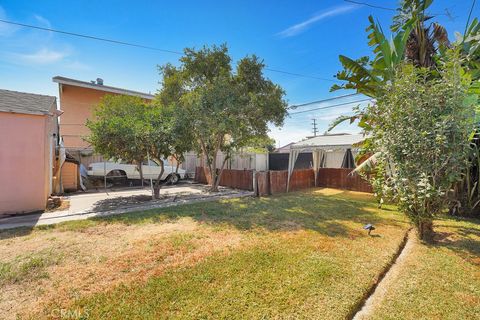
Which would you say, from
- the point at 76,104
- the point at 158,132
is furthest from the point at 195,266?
the point at 76,104

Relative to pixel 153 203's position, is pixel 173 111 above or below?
above

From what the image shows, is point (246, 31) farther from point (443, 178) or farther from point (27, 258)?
point (27, 258)

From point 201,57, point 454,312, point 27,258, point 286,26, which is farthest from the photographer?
point 201,57

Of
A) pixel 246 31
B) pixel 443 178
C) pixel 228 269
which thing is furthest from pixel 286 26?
pixel 228 269

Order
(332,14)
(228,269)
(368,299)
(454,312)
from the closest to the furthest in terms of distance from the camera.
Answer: (454,312)
(368,299)
(228,269)
(332,14)

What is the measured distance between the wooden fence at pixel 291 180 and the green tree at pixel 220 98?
4.95 feet

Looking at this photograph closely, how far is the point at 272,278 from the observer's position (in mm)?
3422

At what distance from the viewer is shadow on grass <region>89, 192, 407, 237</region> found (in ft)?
19.9

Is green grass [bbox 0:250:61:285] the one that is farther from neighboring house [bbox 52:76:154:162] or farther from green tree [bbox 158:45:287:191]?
neighboring house [bbox 52:76:154:162]

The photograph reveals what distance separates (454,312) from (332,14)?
978cm

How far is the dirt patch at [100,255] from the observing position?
3037mm

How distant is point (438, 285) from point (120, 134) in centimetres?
938

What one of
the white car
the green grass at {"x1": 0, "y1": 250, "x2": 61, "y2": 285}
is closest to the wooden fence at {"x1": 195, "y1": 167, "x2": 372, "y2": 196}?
the white car

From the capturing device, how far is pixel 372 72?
7574mm
